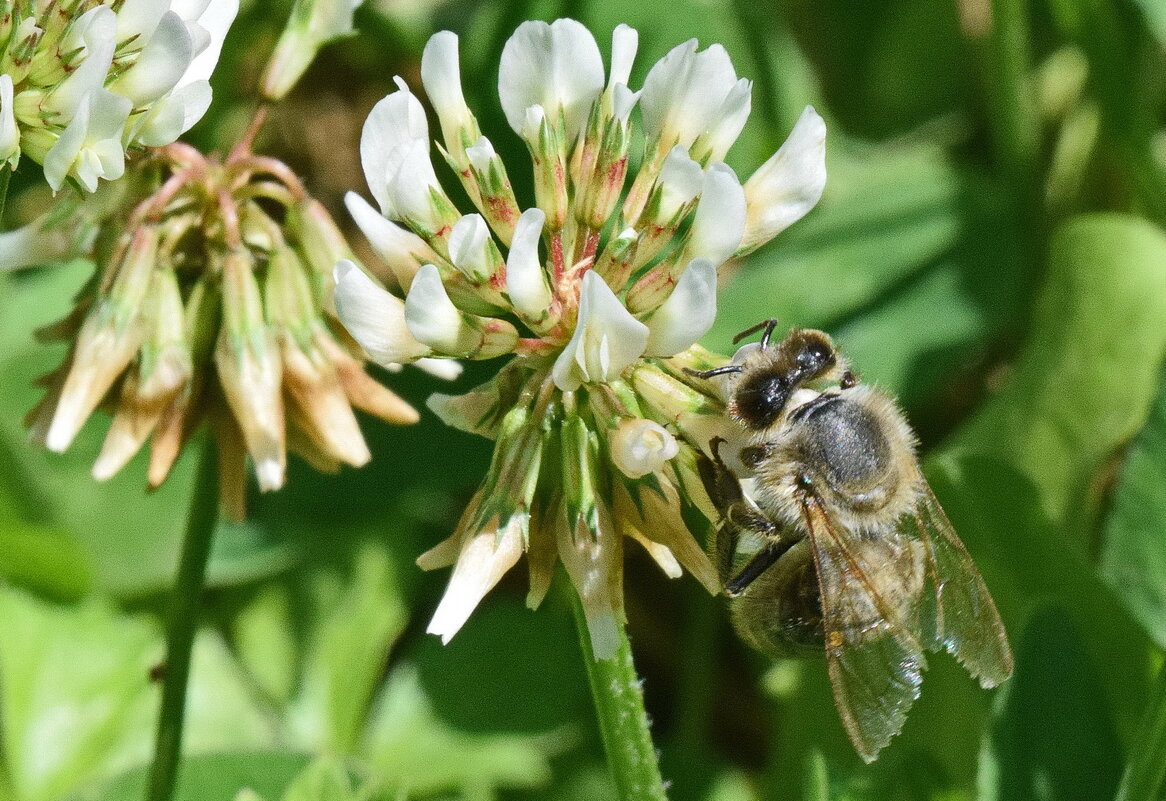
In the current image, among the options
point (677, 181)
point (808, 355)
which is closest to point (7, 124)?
point (677, 181)

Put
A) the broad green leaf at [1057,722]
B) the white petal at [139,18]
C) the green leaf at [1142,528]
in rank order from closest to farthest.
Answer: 1. the white petal at [139,18]
2. the broad green leaf at [1057,722]
3. the green leaf at [1142,528]

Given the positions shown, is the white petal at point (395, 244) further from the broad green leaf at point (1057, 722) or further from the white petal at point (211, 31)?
the broad green leaf at point (1057, 722)

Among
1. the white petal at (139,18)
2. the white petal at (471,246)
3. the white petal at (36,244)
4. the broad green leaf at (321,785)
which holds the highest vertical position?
the white petal at (139,18)

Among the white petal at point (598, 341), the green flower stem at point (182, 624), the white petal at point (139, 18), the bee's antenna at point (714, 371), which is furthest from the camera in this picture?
the green flower stem at point (182, 624)

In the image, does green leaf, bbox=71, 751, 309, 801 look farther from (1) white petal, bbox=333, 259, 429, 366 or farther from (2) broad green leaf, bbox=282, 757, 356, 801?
(1) white petal, bbox=333, 259, 429, 366

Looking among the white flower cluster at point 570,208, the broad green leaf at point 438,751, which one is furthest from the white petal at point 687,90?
the broad green leaf at point 438,751

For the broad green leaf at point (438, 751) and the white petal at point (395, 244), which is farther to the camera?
the broad green leaf at point (438, 751)

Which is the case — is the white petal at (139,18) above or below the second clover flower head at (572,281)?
above

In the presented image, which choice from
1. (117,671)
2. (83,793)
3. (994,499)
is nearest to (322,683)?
(117,671)
